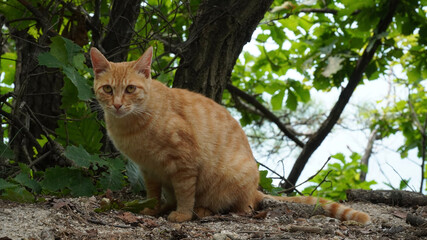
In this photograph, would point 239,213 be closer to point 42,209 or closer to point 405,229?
point 405,229

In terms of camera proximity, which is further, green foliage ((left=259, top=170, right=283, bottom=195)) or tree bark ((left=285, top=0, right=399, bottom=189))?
tree bark ((left=285, top=0, right=399, bottom=189))

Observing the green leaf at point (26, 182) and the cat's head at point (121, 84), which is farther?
the cat's head at point (121, 84)

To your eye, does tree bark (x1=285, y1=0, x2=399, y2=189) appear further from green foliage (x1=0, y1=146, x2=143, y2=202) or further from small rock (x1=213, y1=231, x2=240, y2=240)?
small rock (x1=213, y1=231, x2=240, y2=240)

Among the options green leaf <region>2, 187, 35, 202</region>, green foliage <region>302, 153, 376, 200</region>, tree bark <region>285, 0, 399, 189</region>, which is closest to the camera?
green leaf <region>2, 187, 35, 202</region>

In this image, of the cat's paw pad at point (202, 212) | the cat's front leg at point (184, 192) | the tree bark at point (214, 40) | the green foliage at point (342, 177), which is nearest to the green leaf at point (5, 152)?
the cat's front leg at point (184, 192)

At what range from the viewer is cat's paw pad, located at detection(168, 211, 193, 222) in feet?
9.67

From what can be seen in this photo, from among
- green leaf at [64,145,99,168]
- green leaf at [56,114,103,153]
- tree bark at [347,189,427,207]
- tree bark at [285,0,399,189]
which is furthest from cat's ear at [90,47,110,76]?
tree bark at [285,0,399,189]

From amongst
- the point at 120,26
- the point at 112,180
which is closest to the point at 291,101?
the point at 120,26

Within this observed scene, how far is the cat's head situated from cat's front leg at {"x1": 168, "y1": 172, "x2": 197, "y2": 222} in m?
0.54

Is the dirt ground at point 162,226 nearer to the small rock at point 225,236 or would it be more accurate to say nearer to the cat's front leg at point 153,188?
the small rock at point 225,236

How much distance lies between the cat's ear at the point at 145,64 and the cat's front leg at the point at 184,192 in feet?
2.55

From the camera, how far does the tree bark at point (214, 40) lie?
404 centimetres

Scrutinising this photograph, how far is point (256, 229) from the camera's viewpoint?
256 cm

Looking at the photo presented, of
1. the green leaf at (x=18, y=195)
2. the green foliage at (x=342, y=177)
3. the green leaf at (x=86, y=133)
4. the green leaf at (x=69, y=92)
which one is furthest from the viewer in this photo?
the green foliage at (x=342, y=177)
